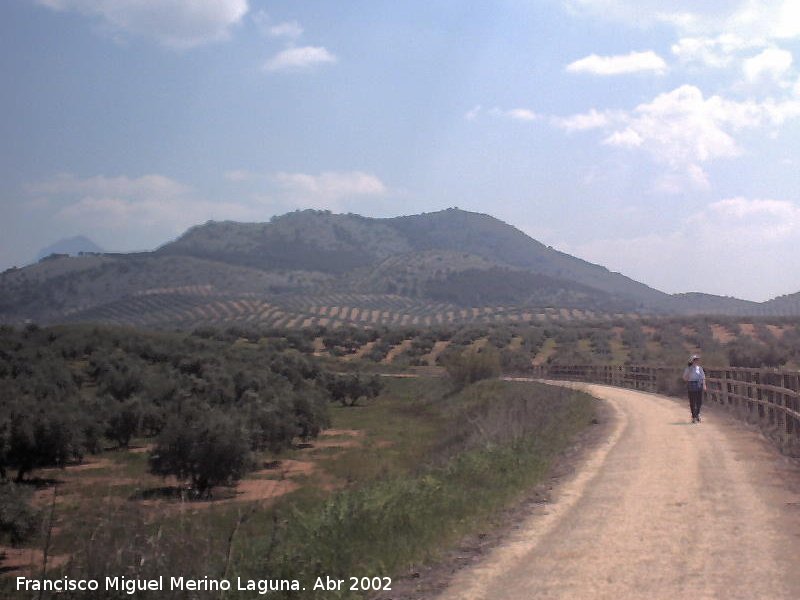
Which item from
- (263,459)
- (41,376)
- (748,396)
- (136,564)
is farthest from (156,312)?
(136,564)

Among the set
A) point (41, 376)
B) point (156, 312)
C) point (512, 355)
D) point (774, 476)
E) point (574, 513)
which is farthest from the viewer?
point (156, 312)

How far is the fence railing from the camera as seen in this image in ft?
54.6

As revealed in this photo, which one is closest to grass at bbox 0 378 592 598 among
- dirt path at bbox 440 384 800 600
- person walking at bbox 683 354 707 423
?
dirt path at bbox 440 384 800 600

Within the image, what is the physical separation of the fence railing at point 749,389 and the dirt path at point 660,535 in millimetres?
1674

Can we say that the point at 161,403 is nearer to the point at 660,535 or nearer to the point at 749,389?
the point at 749,389

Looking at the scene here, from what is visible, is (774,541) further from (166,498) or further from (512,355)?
(512,355)

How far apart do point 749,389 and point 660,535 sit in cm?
1435

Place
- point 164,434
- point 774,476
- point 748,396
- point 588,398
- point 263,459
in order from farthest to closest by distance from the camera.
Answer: point 588,398
point 263,459
point 164,434
point 748,396
point 774,476

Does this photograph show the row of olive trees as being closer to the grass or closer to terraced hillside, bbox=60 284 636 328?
the grass

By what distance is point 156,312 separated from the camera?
159 m

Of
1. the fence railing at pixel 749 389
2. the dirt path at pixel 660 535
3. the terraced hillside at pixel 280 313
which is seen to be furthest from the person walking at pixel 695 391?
the terraced hillside at pixel 280 313

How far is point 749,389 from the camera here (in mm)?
22125

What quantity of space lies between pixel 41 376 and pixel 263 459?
44.8ft

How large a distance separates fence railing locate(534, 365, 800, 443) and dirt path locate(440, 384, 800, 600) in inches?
65.9
